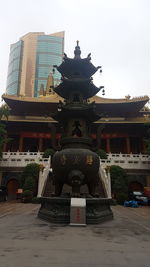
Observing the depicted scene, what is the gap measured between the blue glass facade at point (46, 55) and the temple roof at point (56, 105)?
52144 millimetres

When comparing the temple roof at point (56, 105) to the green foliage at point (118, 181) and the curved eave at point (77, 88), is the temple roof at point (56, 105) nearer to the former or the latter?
the green foliage at point (118, 181)

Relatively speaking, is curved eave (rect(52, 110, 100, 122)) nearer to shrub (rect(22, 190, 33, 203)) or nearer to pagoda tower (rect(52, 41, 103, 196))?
pagoda tower (rect(52, 41, 103, 196))

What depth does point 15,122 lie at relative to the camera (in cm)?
2739

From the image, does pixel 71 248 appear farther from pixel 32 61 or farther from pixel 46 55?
pixel 46 55

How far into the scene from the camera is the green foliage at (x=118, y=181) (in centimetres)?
1653

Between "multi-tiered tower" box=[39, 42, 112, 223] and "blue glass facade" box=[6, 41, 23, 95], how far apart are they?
78263 millimetres

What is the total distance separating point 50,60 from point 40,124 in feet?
207

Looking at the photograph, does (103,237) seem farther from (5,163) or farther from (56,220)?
(5,163)

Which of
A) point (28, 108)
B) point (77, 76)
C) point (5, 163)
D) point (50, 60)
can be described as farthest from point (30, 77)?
point (77, 76)

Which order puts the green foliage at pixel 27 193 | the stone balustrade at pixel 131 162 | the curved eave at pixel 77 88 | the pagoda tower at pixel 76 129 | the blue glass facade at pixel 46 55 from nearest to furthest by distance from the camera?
1. the pagoda tower at pixel 76 129
2. the curved eave at pixel 77 88
3. the green foliage at pixel 27 193
4. the stone balustrade at pixel 131 162
5. the blue glass facade at pixel 46 55

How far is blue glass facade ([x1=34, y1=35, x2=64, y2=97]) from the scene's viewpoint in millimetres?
82125

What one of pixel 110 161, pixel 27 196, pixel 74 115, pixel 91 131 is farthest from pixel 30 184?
pixel 74 115

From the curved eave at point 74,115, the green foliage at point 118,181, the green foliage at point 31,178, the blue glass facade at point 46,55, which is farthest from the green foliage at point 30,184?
the blue glass facade at point 46,55

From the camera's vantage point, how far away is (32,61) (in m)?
85.1
